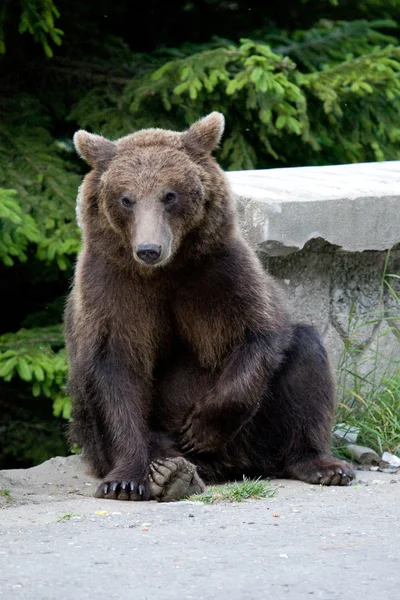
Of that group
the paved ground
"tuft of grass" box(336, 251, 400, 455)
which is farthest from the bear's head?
"tuft of grass" box(336, 251, 400, 455)

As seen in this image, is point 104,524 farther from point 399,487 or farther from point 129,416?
point 399,487

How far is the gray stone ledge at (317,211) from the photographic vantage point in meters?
6.51

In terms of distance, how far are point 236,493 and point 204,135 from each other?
1.77 meters

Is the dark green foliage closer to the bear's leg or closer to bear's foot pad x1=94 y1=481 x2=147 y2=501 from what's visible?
the bear's leg

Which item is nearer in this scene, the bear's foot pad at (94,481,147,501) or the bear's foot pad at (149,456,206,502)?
the bear's foot pad at (149,456,206,502)

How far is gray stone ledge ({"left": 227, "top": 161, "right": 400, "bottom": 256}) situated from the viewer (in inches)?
256

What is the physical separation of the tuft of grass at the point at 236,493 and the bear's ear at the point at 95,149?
64.4 inches

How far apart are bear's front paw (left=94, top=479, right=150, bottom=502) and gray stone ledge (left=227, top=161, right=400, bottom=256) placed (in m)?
1.71

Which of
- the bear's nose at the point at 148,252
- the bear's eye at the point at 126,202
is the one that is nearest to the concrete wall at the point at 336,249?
the bear's eye at the point at 126,202

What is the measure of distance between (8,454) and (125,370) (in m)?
4.09

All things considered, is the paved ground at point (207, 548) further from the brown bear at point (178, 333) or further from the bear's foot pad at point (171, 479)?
the brown bear at point (178, 333)

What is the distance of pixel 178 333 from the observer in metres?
5.78

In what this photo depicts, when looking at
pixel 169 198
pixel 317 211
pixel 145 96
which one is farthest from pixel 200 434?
pixel 145 96

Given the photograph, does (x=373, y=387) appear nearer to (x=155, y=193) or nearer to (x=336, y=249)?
(x=336, y=249)
